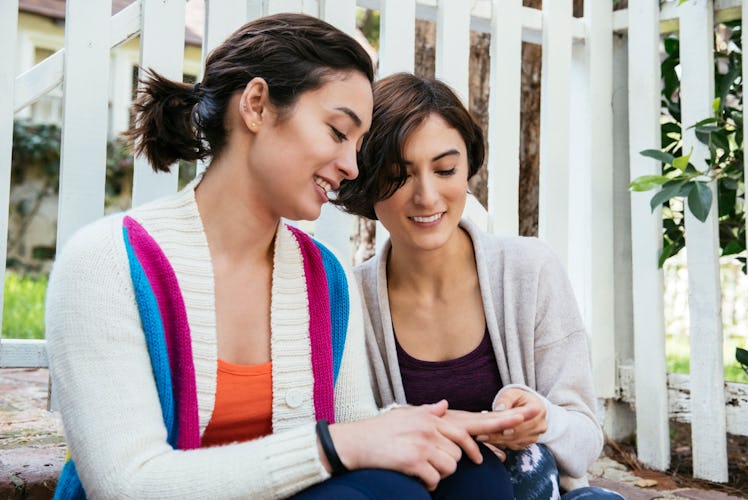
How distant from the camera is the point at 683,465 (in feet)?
9.41

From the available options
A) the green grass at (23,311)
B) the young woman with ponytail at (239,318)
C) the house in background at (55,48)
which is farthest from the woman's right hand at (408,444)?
the house in background at (55,48)

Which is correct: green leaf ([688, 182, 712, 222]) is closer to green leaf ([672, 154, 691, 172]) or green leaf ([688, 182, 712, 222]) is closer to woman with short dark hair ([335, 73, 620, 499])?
green leaf ([672, 154, 691, 172])

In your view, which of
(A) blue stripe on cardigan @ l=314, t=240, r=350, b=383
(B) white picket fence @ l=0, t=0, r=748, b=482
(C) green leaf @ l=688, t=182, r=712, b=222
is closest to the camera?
(A) blue stripe on cardigan @ l=314, t=240, r=350, b=383

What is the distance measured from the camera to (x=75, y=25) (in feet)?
6.95

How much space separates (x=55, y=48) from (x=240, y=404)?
12917mm

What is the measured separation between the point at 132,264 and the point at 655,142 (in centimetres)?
203

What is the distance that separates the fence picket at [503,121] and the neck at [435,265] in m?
0.65

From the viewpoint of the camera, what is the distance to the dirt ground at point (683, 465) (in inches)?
106

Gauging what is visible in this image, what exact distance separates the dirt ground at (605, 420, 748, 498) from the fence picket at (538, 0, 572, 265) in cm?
73

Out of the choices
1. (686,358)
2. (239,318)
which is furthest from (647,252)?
(686,358)

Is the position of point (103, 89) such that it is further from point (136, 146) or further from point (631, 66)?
point (631, 66)

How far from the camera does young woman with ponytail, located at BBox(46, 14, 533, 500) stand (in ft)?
4.46

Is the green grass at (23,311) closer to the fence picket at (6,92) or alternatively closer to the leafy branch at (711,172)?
the fence picket at (6,92)

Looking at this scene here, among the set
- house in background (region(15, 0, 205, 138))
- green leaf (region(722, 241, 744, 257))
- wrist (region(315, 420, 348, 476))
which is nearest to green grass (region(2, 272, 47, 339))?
green leaf (region(722, 241, 744, 257))
